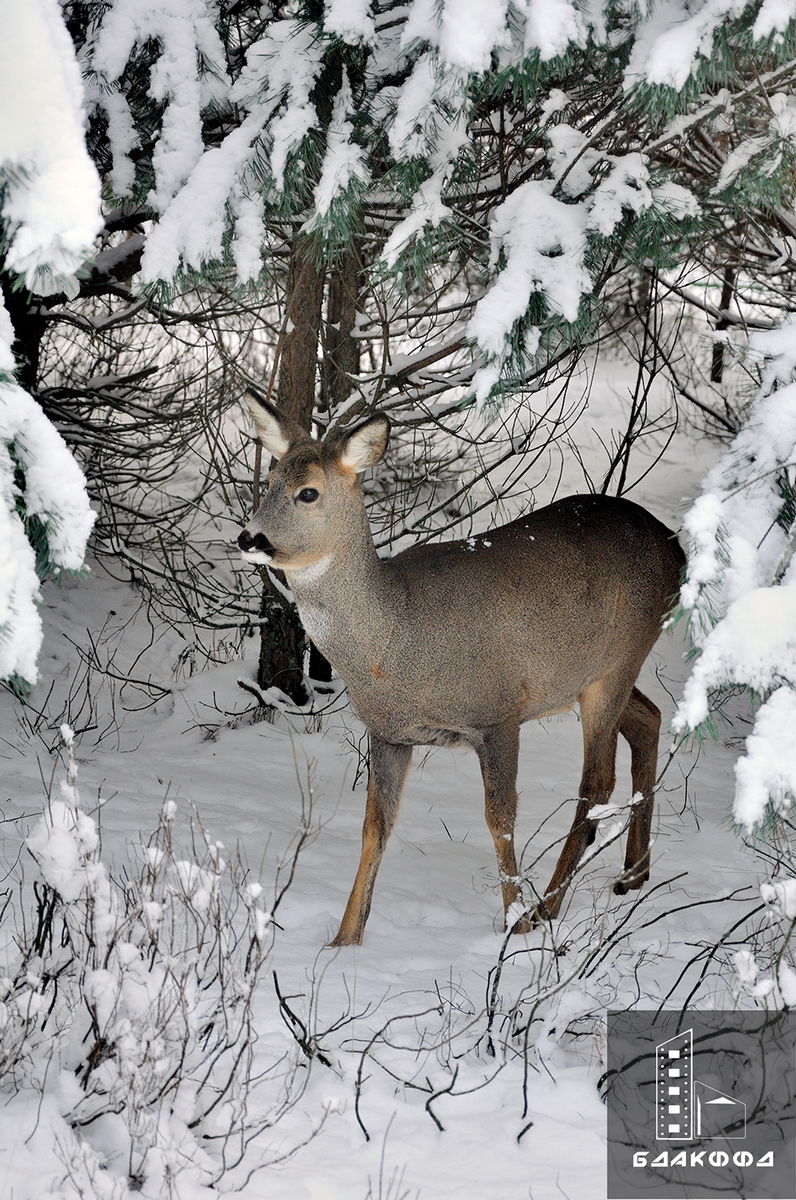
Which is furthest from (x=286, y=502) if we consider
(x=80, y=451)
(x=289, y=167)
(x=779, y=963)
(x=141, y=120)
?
(x=80, y=451)

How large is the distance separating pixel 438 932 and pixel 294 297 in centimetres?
346

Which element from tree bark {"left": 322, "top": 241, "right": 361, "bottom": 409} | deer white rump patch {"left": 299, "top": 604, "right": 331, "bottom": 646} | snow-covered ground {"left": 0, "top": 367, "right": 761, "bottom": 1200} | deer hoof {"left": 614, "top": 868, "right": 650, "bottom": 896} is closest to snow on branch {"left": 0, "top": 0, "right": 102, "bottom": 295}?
deer white rump patch {"left": 299, "top": 604, "right": 331, "bottom": 646}

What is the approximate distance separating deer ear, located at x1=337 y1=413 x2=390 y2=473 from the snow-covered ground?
1.17 m

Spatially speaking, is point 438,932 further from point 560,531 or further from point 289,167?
point 289,167

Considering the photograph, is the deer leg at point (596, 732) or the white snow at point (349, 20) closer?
the white snow at point (349, 20)

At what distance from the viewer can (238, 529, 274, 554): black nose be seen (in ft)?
14.7

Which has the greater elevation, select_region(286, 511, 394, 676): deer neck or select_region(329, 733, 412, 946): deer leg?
select_region(286, 511, 394, 676): deer neck

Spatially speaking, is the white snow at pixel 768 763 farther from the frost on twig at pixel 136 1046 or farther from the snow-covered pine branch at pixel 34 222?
the snow-covered pine branch at pixel 34 222

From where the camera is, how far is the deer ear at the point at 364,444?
188 inches

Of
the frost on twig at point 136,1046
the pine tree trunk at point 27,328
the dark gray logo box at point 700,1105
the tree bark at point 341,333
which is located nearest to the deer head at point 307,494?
the frost on twig at point 136,1046

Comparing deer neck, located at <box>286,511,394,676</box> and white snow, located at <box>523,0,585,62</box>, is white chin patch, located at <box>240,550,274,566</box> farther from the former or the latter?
white snow, located at <box>523,0,585,62</box>

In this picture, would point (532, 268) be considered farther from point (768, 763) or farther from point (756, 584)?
point (768, 763)

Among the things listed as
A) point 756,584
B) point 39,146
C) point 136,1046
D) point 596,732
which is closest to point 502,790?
point 596,732

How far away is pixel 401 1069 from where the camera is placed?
3826mm
